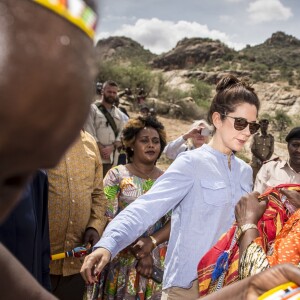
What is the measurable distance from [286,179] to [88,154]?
2685mm

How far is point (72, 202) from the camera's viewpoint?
276cm

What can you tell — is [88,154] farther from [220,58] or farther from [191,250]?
[220,58]

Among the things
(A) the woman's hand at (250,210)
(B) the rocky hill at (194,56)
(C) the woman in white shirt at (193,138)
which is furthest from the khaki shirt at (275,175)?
(B) the rocky hill at (194,56)

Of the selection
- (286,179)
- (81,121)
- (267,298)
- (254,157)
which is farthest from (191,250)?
(254,157)

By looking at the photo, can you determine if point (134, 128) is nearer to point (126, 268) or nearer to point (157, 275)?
point (126, 268)

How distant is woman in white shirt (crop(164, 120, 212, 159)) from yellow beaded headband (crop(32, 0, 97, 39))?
4.31 meters

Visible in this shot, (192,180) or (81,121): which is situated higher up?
(81,121)

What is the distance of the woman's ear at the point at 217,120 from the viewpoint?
272 centimetres

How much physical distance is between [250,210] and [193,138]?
347 centimetres

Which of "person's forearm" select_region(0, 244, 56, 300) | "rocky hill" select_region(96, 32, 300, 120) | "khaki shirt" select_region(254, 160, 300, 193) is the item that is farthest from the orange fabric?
"rocky hill" select_region(96, 32, 300, 120)

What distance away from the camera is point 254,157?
9.45m

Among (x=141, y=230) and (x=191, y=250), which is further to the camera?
(x=191, y=250)

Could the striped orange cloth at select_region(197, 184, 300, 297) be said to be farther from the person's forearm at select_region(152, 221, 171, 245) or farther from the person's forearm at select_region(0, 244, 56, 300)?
the person's forearm at select_region(0, 244, 56, 300)

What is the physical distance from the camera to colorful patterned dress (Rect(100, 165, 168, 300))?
325 cm
